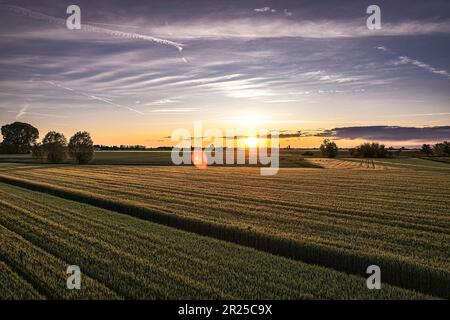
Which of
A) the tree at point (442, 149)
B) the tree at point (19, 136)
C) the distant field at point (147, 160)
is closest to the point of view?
the distant field at point (147, 160)

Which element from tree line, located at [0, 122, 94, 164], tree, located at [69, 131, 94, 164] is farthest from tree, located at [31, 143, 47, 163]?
tree, located at [69, 131, 94, 164]

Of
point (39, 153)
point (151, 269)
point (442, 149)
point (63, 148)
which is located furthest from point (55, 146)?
point (442, 149)

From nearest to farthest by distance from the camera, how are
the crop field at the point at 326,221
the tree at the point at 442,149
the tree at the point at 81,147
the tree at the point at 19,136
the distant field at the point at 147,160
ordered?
the crop field at the point at 326,221
the distant field at the point at 147,160
the tree at the point at 81,147
the tree at the point at 442,149
the tree at the point at 19,136

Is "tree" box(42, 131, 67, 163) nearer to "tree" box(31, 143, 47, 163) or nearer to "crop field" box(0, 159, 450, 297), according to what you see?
"tree" box(31, 143, 47, 163)

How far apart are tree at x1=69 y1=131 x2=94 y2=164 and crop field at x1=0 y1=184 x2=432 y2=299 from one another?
2835 inches

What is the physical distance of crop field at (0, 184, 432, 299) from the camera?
9398 mm

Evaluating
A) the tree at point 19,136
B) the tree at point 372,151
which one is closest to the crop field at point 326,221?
the tree at point 372,151

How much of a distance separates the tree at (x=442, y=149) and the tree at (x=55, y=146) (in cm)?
10411

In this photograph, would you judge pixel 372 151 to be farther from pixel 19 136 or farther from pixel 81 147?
pixel 19 136

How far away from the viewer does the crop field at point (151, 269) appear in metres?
9.40

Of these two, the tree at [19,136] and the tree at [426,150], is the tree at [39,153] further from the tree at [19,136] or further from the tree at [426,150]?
the tree at [426,150]

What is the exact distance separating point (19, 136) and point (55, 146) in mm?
72407
